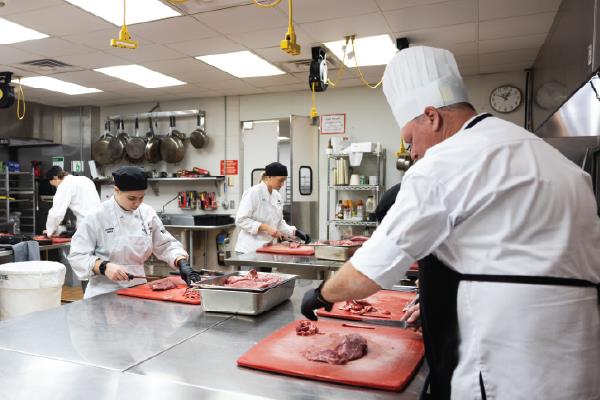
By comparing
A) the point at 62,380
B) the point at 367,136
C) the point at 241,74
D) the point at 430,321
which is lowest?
the point at 62,380

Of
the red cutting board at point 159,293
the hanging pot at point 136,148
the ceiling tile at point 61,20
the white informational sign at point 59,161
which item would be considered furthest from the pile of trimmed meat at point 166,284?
the white informational sign at point 59,161

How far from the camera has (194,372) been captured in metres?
1.40

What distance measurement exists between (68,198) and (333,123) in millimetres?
3854

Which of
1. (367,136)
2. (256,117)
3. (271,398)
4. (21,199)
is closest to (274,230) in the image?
(367,136)

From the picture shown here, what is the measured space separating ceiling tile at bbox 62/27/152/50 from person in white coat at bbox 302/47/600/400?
13.5 ft

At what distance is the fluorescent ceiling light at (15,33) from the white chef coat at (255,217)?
2.60m

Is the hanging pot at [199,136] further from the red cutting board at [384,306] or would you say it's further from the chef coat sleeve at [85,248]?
Result: the red cutting board at [384,306]

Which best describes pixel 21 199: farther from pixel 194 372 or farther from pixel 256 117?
pixel 194 372

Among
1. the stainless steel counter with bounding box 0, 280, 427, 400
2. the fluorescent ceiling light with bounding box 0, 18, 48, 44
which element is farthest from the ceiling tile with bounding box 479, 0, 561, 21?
the fluorescent ceiling light with bounding box 0, 18, 48, 44

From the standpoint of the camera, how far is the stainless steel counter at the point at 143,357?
1.30 metres

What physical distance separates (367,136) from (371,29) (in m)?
2.38

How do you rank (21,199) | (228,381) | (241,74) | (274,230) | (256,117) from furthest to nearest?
(21,199) < (256,117) < (241,74) < (274,230) < (228,381)

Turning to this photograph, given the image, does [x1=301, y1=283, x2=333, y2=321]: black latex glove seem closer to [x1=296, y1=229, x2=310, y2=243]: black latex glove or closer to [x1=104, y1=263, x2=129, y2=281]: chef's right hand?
[x1=104, y1=263, x2=129, y2=281]: chef's right hand

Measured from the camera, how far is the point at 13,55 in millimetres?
5191
